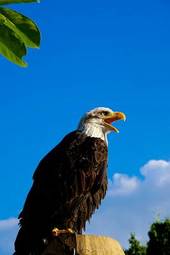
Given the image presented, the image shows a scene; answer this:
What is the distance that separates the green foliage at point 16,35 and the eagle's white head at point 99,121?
5.59 meters

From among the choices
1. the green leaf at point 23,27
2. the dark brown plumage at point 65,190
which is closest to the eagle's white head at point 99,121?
the dark brown plumage at point 65,190

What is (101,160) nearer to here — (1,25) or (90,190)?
(90,190)

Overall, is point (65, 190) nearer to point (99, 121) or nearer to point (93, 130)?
point (93, 130)

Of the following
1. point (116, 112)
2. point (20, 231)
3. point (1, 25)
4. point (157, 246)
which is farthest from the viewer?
point (157, 246)

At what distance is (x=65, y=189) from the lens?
216 inches

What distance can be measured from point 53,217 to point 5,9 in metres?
4.48

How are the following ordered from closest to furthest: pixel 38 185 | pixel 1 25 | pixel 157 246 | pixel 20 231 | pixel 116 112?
pixel 1 25
pixel 20 231
pixel 38 185
pixel 116 112
pixel 157 246

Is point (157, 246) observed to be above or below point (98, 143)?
above

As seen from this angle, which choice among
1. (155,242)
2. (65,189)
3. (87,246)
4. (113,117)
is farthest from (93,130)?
(155,242)

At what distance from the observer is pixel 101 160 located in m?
6.18

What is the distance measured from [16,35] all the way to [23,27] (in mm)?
23

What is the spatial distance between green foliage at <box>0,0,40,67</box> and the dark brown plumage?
12.9 ft

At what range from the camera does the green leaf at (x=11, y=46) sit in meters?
0.91

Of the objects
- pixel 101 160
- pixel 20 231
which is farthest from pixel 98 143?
pixel 20 231
